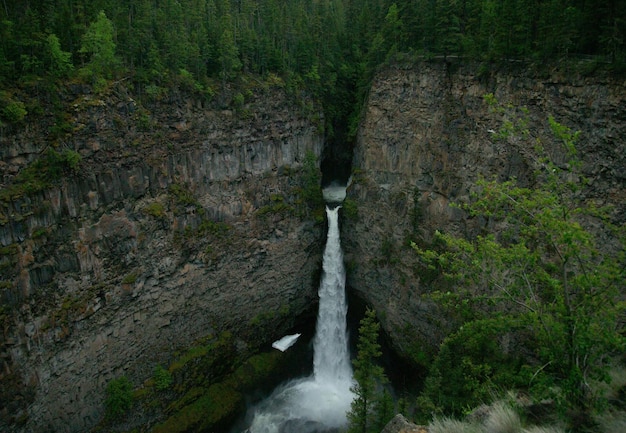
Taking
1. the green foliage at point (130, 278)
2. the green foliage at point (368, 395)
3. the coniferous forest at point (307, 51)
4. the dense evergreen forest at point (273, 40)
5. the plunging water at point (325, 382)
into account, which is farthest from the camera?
the plunging water at point (325, 382)

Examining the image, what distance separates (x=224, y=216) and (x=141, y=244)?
20.8ft

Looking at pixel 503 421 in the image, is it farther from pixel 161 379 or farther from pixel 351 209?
pixel 351 209

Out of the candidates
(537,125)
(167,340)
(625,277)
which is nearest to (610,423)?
(625,277)

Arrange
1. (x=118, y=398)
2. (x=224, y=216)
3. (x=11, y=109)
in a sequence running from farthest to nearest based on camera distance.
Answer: (x=224, y=216)
(x=118, y=398)
(x=11, y=109)

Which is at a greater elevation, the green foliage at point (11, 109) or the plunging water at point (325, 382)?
the green foliage at point (11, 109)

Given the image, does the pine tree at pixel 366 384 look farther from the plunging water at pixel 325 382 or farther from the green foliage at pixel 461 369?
the plunging water at pixel 325 382

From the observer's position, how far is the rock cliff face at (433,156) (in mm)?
21906

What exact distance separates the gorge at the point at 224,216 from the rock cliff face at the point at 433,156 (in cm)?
9

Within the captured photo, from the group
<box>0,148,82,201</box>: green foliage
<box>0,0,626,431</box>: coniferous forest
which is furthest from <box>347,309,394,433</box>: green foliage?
<box>0,148,82,201</box>: green foliage

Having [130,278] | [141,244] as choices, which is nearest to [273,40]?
[141,244]

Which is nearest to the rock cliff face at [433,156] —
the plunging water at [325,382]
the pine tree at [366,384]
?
the plunging water at [325,382]

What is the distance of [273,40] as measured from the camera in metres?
39.3

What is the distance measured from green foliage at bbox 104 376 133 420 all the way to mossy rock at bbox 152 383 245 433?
2.57 meters

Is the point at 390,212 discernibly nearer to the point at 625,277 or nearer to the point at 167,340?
the point at 167,340
